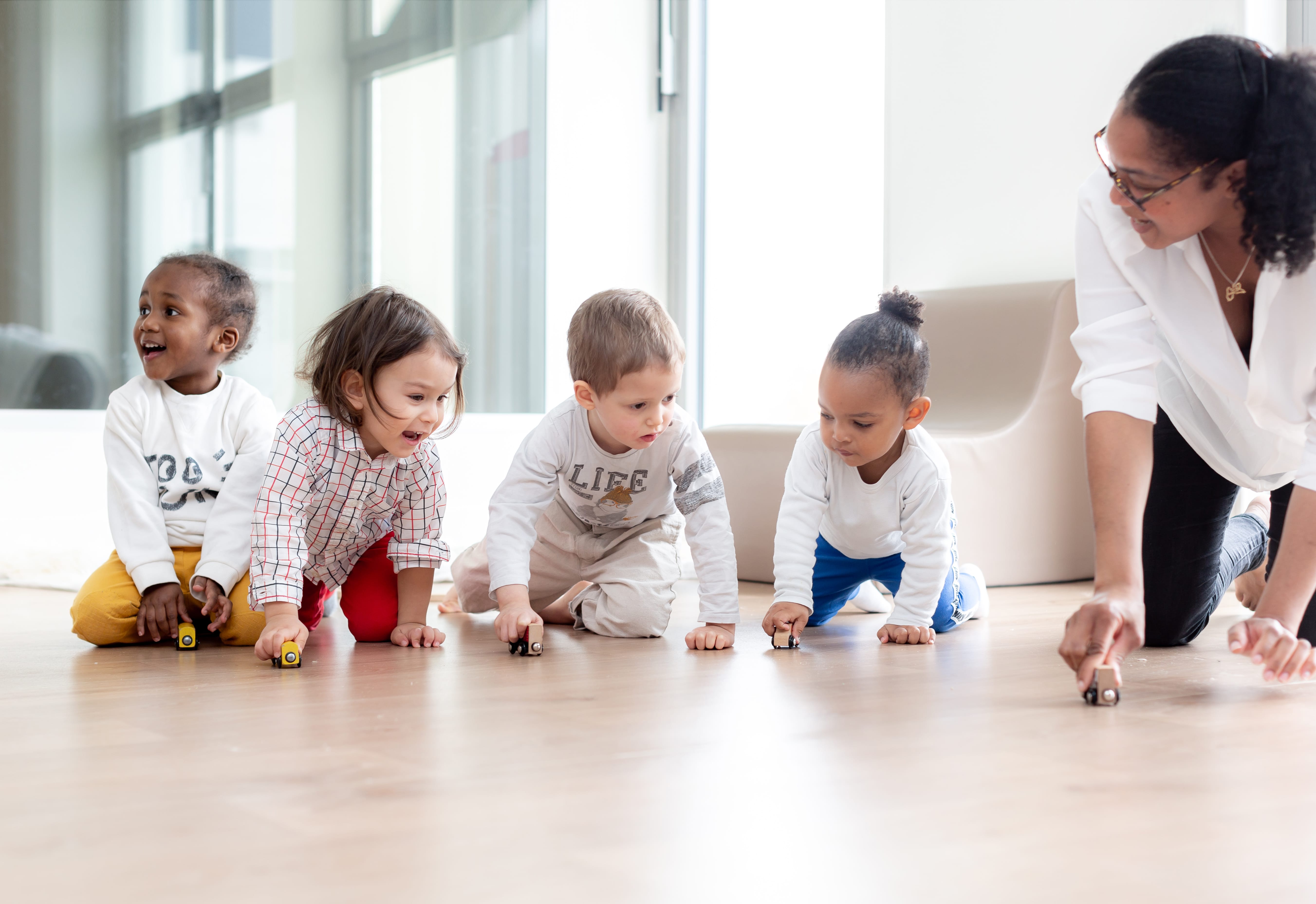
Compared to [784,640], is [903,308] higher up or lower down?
higher up

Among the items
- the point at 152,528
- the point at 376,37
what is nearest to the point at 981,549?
the point at 152,528

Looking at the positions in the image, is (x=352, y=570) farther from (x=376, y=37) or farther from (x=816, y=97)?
(x=816, y=97)

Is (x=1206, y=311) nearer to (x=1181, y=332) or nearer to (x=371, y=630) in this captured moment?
(x=1181, y=332)

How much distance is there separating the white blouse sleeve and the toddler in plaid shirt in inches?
30.2

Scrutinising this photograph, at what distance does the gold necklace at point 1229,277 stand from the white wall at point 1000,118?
5.05 feet

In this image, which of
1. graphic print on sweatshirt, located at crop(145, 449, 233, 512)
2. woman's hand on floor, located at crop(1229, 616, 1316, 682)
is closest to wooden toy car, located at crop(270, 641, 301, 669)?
graphic print on sweatshirt, located at crop(145, 449, 233, 512)

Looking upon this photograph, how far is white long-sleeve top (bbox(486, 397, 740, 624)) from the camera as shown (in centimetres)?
156

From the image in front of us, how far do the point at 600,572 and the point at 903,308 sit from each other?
0.59 metres

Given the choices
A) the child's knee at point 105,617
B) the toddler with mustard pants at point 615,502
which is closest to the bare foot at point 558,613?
the toddler with mustard pants at point 615,502

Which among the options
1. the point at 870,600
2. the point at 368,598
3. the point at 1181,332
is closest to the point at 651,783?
the point at 1181,332

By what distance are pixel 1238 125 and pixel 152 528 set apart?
138 centimetres

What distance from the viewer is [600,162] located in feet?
12.6

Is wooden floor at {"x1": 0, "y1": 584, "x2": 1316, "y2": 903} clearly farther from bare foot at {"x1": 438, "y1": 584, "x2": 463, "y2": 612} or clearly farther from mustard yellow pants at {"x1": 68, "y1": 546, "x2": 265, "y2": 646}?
bare foot at {"x1": 438, "y1": 584, "x2": 463, "y2": 612}

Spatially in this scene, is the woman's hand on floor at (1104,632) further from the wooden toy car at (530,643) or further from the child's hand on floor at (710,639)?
the wooden toy car at (530,643)
